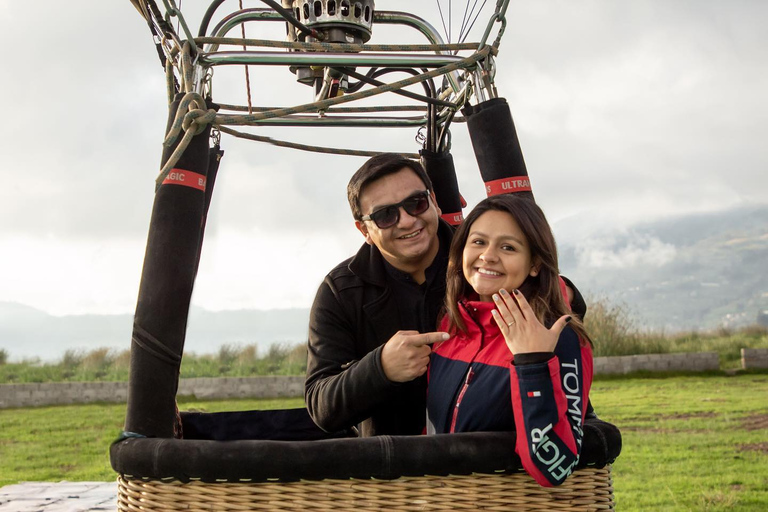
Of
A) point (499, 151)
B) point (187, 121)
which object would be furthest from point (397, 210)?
point (187, 121)

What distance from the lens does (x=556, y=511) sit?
1400 millimetres

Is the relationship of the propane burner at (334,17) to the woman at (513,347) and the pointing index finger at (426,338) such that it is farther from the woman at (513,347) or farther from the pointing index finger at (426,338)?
the pointing index finger at (426,338)

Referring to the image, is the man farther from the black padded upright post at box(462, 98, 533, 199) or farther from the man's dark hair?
the black padded upright post at box(462, 98, 533, 199)

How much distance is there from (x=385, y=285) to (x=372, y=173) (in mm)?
269

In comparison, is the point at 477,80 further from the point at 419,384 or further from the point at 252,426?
the point at 252,426

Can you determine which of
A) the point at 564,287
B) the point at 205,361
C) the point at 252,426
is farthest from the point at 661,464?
the point at 205,361

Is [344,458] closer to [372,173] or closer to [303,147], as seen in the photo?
[372,173]

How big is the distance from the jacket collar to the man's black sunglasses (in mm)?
126

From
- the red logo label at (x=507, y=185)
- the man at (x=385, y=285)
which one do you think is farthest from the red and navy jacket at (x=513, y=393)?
the red logo label at (x=507, y=185)

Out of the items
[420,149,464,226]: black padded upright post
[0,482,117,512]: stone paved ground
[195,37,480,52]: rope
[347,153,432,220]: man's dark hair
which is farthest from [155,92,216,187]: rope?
[0,482,117,512]: stone paved ground

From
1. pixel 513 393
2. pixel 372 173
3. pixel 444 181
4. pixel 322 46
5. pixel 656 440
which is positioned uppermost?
pixel 322 46

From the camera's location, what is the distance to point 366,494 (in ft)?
4.36

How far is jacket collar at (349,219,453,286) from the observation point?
74.8 inches

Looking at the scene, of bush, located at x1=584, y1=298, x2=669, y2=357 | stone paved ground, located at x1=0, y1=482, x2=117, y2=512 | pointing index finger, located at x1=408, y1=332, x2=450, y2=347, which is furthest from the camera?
bush, located at x1=584, y1=298, x2=669, y2=357
